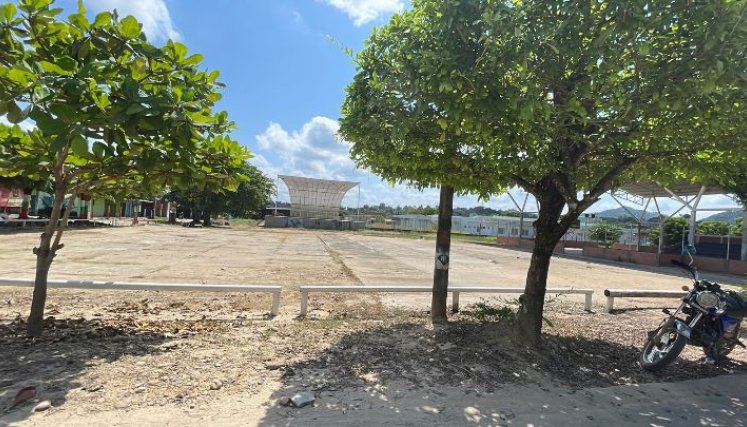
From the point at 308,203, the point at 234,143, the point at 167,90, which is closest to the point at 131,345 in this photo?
the point at 234,143

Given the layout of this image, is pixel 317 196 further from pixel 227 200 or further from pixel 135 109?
pixel 135 109

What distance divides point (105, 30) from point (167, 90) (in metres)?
0.75

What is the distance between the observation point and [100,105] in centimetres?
380

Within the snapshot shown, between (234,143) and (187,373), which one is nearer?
(187,373)

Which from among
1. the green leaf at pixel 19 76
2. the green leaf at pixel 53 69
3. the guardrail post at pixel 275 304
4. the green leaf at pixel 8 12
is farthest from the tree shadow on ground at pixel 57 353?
the green leaf at pixel 8 12

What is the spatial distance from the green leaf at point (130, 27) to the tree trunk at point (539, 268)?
486cm

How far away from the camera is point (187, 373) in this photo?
444 centimetres

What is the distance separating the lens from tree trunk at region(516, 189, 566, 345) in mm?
5840

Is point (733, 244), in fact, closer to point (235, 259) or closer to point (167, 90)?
point (235, 259)

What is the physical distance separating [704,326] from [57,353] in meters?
7.07

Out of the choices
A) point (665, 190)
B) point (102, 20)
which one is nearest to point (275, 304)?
point (102, 20)

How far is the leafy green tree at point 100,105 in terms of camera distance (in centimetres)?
372

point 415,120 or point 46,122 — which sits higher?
point 415,120

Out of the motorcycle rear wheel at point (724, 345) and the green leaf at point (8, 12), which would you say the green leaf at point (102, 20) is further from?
the motorcycle rear wheel at point (724, 345)
